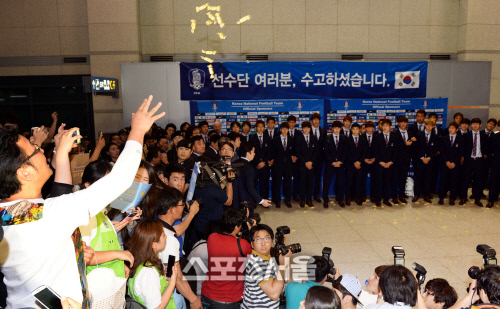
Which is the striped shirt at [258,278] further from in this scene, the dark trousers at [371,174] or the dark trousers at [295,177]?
the dark trousers at [371,174]

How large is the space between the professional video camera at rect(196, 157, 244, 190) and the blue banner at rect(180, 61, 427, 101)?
424 cm

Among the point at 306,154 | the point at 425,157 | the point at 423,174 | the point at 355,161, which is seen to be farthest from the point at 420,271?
the point at 423,174

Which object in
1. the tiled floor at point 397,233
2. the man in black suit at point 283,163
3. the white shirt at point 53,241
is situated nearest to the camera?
the white shirt at point 53,241

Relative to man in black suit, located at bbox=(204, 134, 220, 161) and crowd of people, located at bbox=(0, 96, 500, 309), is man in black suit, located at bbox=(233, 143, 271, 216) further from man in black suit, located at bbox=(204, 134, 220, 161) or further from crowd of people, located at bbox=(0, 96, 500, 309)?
man in black suit, located at bbox=(204, 134, 220, 161)

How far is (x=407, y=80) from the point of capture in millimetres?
8078

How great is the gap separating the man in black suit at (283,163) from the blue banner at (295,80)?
1.43 m

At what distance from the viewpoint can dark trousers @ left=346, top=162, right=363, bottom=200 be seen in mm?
6891

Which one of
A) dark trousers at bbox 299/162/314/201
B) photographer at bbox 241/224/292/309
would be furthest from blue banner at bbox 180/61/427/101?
photographer at bbox 241/224/292/309

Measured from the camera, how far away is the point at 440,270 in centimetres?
422

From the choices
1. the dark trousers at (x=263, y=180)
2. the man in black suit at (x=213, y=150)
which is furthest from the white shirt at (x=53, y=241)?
the dark trousers at (x=263, y=180)

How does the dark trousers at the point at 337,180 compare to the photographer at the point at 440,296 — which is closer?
the photographer at the point at 440,296

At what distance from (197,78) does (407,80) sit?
181 inches

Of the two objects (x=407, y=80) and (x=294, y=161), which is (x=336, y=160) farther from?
(x=407, y=80)

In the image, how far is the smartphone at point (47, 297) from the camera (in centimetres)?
109
